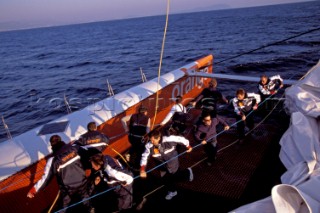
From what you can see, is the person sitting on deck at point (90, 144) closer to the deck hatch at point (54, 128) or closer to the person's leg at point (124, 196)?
the person's leg at point (124, 196)

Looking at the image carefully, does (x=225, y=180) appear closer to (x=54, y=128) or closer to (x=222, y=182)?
(x=222, y=182)

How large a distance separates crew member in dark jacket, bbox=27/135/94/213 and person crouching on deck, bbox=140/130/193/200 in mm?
1038

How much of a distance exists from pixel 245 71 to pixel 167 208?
20.1 m

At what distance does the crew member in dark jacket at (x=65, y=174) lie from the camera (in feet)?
12.4

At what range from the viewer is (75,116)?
20.4 ft

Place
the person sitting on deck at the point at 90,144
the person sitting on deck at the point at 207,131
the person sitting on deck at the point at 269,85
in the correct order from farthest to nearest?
1. the person sitting on deck at the point at 269,85
2. the person sitting on deck at the point at 207,131
3. the person sitting on deck at the point at 90,144

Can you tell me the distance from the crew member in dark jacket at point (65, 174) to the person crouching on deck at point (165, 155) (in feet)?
3.40

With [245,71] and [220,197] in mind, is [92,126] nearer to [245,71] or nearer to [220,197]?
[220,197]

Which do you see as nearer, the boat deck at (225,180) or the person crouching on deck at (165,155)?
the person crouching on deck at (165,155)

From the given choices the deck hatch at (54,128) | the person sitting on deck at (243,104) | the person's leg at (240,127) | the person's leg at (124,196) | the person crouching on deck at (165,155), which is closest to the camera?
the person's leg at (124,196)

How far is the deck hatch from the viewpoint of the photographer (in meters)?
5.48

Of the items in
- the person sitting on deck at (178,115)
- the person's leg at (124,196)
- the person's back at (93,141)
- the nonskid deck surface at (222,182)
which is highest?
the person's back at (93,141)

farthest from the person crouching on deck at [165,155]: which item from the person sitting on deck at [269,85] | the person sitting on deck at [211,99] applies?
the person sitting on deck at [269,85]

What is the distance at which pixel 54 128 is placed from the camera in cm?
564
